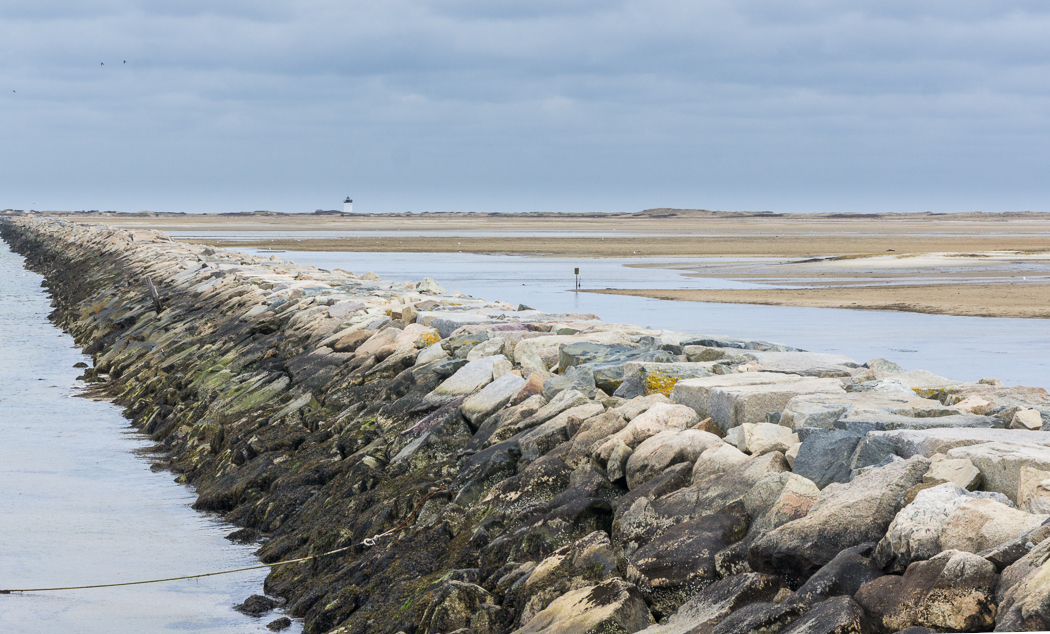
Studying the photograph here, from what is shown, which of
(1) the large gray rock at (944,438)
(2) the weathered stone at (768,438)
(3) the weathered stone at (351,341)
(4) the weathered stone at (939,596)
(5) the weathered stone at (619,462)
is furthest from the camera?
(3) the weathered stone at (351,341)

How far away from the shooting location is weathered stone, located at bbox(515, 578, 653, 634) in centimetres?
414

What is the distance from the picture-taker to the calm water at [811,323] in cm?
1203

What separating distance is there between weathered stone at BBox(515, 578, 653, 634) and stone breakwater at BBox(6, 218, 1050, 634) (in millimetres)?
11

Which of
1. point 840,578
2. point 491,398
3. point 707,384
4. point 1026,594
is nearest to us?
point 1026,594

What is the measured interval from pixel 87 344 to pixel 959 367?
14.1 m

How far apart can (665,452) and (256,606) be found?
258cm

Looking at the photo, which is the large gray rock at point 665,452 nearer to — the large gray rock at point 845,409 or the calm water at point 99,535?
the large gray rock at point 845,409

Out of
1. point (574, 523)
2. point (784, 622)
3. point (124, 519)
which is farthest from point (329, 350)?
point (784, 622)

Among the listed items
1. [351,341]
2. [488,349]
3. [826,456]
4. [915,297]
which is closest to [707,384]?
[826,456]

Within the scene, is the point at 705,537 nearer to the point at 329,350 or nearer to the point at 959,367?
the point at 329,350

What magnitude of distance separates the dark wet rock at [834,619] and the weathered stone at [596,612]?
2.41 feet

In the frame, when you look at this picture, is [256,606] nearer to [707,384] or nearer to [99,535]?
[99,535]

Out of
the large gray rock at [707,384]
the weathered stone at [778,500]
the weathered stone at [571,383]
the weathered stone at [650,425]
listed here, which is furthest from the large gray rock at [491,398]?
the weathered stone at [778,500]

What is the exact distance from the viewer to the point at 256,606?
6.03 m
